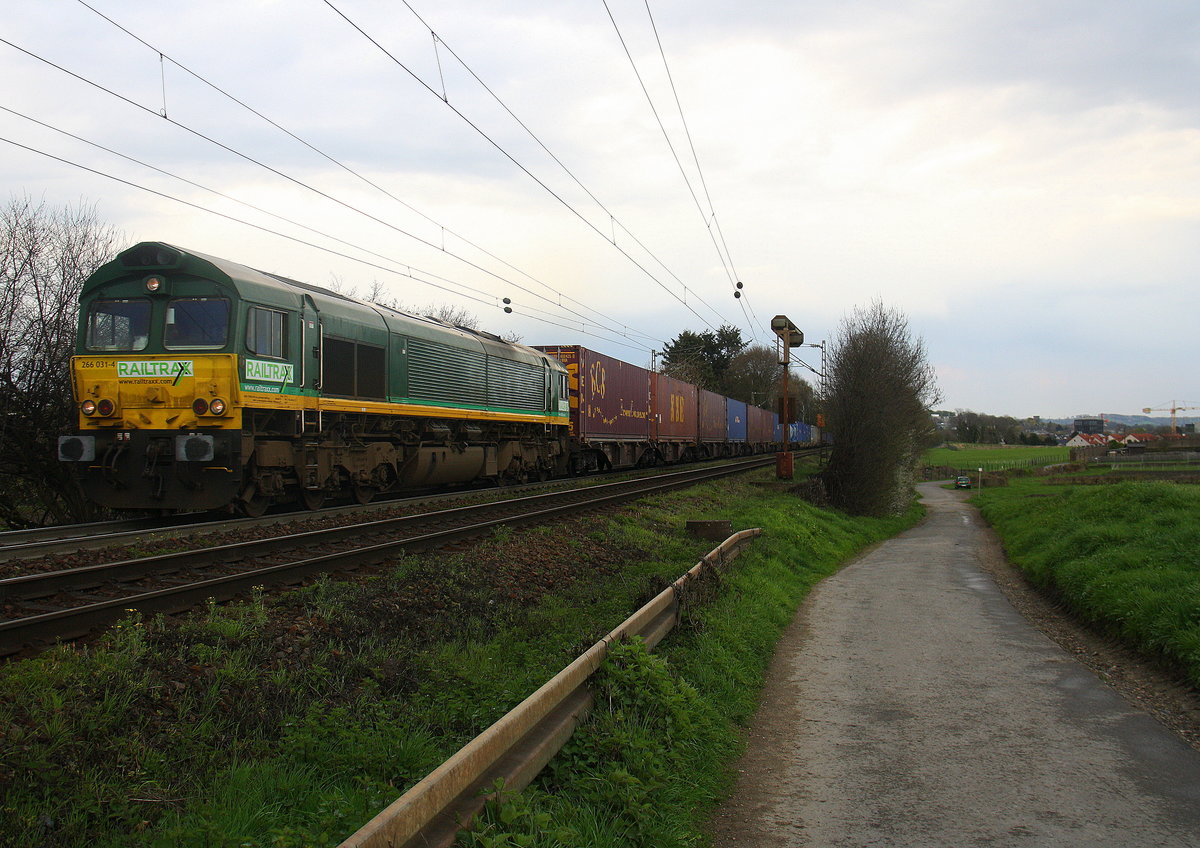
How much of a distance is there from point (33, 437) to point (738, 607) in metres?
14.6

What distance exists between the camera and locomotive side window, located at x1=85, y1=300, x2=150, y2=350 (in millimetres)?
11586

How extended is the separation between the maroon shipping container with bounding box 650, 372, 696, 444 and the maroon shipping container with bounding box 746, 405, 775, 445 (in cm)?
1416

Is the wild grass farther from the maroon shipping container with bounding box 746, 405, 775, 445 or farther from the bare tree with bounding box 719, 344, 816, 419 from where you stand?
the bare tree with bounding box 719, 344, 816, 419

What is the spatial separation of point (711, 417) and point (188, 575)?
3439 cm

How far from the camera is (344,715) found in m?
4.40

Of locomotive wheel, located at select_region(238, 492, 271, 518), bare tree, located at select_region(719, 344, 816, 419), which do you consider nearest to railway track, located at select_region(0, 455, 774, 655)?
locomotive wheel, located at select_region(238, 492, 271, 518)

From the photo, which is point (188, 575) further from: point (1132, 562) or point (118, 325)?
point (1132, 562)

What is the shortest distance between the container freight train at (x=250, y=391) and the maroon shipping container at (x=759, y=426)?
→ 114 feet

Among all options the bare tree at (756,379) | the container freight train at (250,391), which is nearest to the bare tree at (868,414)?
the container freight train at (250,391)

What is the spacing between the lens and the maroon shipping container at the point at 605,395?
2481 cm

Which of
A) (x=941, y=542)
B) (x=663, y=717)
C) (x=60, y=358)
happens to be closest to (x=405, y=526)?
(x=663, y=717)

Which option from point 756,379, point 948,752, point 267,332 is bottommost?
point 948,752

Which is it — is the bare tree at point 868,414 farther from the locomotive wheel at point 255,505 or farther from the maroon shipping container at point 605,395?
the locomotive wheel at point 255,505

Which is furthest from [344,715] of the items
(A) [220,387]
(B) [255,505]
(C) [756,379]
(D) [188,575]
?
(C) [756,379]
